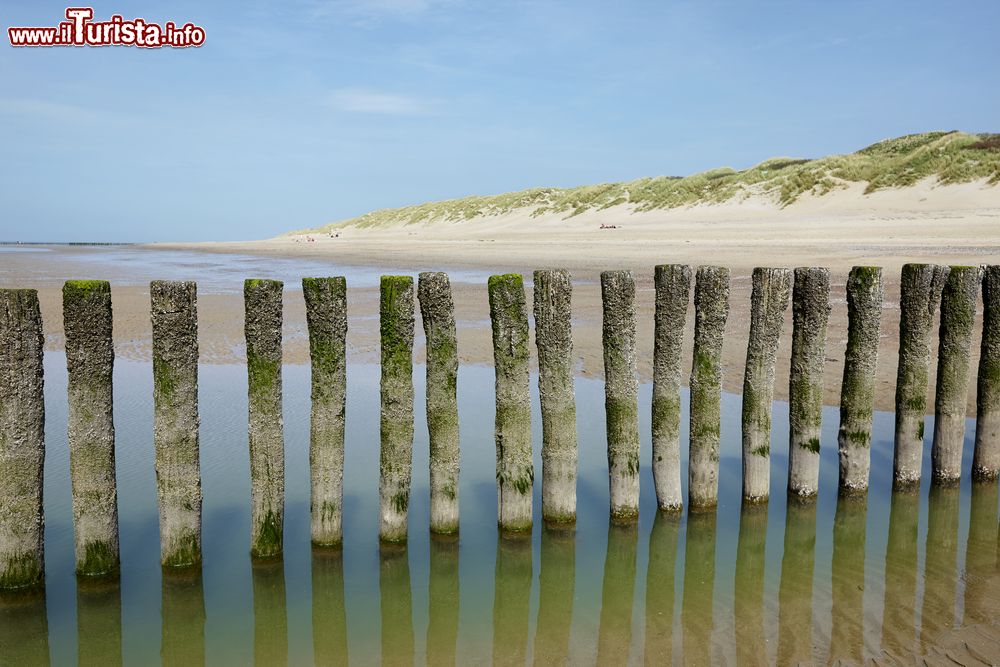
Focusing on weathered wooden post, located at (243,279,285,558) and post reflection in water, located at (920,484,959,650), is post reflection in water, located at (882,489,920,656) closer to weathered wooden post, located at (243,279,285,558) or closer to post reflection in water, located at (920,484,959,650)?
post reflection in water, located at (920,484,959,650)

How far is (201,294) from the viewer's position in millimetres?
22828

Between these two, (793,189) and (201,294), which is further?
(793,189)

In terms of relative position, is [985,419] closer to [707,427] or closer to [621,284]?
[707,427]

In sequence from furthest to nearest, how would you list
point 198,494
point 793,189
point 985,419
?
point 793,189, point 985,419, point 198,494

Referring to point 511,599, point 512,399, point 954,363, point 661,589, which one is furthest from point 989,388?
point 511,599

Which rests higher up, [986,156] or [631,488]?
[986,156]

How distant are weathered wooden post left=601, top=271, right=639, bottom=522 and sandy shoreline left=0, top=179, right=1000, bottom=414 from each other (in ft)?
19.4

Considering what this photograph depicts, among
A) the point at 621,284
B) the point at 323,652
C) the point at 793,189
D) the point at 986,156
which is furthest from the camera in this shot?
the point at 793,189

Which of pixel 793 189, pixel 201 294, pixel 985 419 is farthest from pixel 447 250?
pixel 985 419

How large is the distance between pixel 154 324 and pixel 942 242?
89.8ft

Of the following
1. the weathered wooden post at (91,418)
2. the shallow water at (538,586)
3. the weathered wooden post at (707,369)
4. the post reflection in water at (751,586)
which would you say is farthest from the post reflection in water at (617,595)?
the weathered wooden post at (91,418)

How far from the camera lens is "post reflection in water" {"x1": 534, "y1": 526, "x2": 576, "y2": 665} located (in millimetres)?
5074

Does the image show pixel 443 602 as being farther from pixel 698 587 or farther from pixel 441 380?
pixel 698 587

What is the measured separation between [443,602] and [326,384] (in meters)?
1.82
